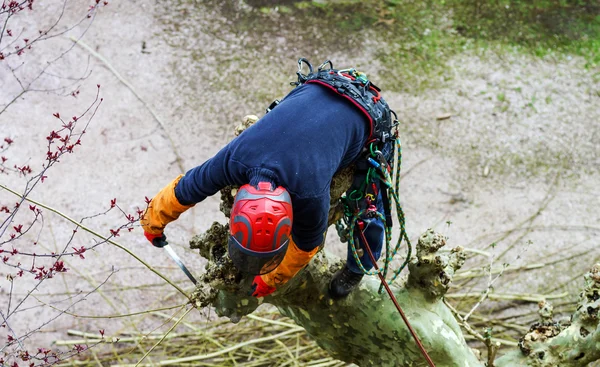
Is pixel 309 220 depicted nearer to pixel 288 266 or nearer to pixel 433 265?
pixel 288 266

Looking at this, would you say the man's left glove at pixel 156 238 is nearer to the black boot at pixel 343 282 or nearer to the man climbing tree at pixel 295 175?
the man climbing tree at pixel 295 175

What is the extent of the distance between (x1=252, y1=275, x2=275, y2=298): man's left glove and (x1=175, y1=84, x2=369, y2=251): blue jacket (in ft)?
0.91

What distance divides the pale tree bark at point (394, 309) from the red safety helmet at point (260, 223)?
0.37 m

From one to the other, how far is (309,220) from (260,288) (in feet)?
1.50

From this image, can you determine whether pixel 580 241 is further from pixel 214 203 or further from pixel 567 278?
pixel 214 203

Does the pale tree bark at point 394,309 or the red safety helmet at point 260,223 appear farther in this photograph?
the pale tree bark at point 394,309

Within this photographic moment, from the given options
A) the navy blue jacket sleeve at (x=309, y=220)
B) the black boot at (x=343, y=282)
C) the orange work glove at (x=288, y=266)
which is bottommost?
the black boot at (x=343, y=282)

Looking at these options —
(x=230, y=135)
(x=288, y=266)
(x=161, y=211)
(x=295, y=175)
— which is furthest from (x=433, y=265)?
(x=230, y=135)

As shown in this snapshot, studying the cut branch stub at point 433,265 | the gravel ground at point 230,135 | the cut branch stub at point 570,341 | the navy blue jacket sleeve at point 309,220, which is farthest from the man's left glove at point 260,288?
the gravel ground at point 230,135

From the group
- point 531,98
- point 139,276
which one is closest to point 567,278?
point 531,98

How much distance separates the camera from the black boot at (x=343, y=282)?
2.76 metres

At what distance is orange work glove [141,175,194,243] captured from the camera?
237 centimetres

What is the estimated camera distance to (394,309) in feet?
9.11

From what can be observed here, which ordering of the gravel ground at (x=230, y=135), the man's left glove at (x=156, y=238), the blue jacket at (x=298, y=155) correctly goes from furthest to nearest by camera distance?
the gravel ground at (x=230, y=135) → the man's left glove at (x=156, y=238) → the blue jacket at (x=298, y=155)
